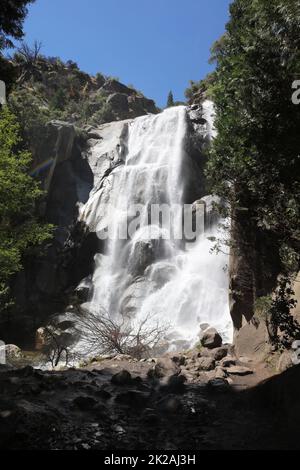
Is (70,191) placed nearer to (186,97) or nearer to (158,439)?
(186,97)

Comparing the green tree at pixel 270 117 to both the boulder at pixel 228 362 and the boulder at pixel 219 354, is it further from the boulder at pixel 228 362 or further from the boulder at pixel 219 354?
the boulder at pixel 219 354

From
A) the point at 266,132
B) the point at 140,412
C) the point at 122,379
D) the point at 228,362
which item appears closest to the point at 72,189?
the point at 228,362

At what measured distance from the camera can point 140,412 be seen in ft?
23.4

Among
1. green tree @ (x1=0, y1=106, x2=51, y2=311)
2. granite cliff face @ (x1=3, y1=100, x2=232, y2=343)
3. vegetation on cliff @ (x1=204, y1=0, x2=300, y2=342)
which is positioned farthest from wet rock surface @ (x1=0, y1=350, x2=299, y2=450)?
granite cliff face @ (x1=3, y1=100, x2=232, y2=343)

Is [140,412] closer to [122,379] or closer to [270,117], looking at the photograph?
[122,379]

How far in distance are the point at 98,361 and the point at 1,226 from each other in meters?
5.20

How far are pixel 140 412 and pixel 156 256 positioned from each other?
15.5m

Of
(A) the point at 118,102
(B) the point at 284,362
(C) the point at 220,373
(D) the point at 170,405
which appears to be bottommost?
(D) the point at 170,405

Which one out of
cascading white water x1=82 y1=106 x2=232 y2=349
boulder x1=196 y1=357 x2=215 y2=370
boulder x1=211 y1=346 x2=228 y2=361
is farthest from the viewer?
cascading white water x1=82 y1=106 x2=232 y2=349

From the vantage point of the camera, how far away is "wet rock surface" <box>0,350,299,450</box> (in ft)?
18.1

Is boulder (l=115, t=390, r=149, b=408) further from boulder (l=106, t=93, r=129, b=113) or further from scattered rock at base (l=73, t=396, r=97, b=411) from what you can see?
boulder (l=106, t=93, r=129, b=113)

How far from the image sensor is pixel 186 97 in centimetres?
4344

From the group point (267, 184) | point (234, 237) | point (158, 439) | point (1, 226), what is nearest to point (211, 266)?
point (234, 237)

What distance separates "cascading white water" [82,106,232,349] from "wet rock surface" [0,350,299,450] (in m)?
7.15
